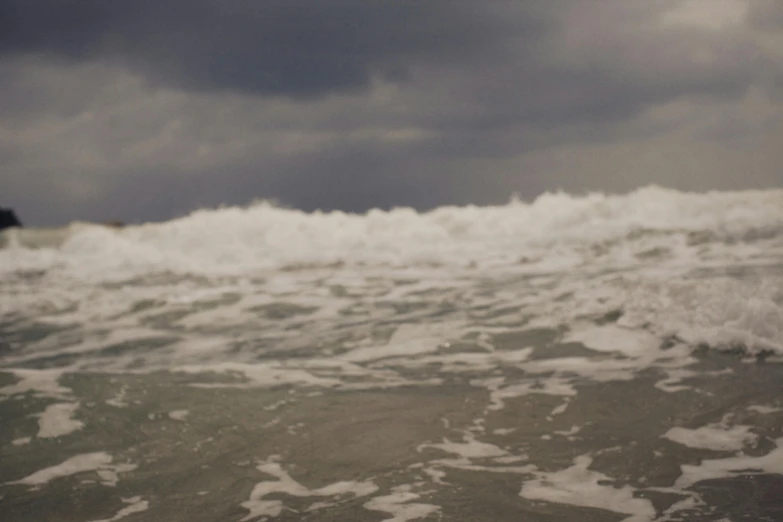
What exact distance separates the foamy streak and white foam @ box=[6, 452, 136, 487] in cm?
735

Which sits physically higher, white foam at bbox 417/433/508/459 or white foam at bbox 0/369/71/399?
white foam at bbox 0/369/71/399

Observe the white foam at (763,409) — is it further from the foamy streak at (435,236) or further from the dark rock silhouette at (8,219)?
the dark rock silhouette at (8,219)

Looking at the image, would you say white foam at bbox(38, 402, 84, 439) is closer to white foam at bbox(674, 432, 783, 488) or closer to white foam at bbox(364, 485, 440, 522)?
white foam at bbox(364, 485, 440, 522)

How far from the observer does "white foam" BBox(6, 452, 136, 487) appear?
3.23 meters

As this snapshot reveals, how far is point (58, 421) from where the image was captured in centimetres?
414

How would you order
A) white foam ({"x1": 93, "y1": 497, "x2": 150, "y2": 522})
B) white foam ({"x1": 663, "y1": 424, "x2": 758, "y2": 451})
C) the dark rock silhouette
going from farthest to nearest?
the dark rock silhouette, white foam ({"x1": 663, "y1": 424, "x2": 758, "y2": 451}), white foam ({"x1": 93, "y1": 497, "x2": 150, "y2": 522})

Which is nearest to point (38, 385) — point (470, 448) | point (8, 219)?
point (470, 448)

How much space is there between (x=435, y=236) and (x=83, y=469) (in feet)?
41.2

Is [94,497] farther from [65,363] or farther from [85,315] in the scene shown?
[85,315]

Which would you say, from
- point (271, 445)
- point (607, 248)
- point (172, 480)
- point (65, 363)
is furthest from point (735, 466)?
point (607, 248)

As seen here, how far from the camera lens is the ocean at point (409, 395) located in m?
2.87

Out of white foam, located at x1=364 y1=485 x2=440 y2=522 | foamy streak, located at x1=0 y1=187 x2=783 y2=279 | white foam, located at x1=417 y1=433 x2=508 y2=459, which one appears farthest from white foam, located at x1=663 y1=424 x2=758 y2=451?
foamy streak, located at x1=0 y1=187 x2=783 y2=279

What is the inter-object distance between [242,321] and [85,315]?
202 cm

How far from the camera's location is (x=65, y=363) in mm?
5719
